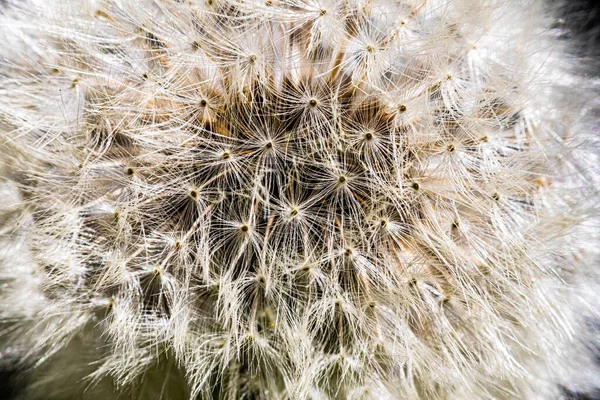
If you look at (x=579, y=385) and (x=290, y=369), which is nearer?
(x=290, y=369)

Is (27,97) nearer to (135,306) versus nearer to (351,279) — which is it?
(135,306)

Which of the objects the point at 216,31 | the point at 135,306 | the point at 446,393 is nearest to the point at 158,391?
the point at 135,306

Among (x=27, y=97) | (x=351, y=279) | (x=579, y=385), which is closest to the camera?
(x=351, y=279)

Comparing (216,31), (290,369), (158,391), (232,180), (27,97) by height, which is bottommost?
(158,391)

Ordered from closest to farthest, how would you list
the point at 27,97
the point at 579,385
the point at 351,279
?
1. the point at 351,279
2. the point at 27,97
3. the point at 579,385

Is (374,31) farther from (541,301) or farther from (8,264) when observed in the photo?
(8,264)

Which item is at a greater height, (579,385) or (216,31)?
(216,31)

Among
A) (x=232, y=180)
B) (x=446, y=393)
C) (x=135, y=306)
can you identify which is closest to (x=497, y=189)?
(x=446, y=393)
